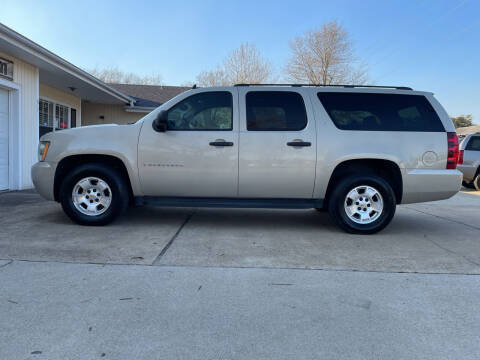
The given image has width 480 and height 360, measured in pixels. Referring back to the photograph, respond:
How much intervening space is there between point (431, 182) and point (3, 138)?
9128mm

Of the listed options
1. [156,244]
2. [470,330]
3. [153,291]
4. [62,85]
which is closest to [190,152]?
[156,244]

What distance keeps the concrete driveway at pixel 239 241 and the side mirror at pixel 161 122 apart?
55.9 inches

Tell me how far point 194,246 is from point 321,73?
92.3 feet

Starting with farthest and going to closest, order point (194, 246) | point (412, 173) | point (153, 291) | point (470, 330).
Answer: point (412, 173) < point (194, 246) < point (153, 291) < point (470, 330)

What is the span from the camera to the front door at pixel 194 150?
497cm

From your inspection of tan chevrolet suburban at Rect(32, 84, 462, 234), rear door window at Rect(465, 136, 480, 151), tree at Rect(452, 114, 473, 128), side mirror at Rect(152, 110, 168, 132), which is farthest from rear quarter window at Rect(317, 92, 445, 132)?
tree at Rect(452, 114, 473, 128)

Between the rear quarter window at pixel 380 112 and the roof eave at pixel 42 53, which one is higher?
the roof eave at pixel 42 53

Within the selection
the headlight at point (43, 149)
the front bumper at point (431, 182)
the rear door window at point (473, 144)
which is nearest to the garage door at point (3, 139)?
the headlight at point (43, 149)

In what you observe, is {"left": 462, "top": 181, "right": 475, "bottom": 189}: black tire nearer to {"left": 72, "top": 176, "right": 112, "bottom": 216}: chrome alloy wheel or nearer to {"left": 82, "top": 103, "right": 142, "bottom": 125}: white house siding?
{"left": 72, "top": 176, "right": 112, "bottom": 216}: chrome alloy wheel

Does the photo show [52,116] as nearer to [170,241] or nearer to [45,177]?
[45,177]

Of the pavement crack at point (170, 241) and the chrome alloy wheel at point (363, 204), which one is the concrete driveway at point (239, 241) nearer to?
the pavement crack at point (170, 241)

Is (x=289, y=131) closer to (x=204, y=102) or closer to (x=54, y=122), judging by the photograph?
(x=204, y=102)

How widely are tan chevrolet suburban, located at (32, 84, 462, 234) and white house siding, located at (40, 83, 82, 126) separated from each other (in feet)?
26.7

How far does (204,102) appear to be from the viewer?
5.12 meters
